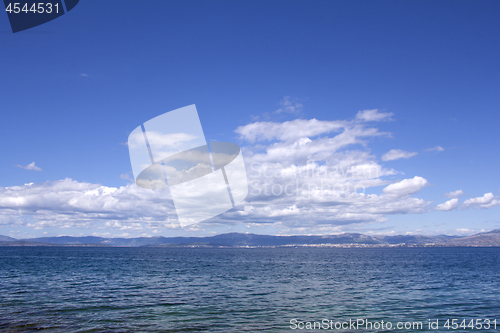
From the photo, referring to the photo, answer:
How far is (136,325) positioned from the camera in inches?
717

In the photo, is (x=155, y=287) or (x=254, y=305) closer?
(x=254, y=305)

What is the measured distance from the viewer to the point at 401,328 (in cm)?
1789

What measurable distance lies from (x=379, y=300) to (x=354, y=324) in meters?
10.1

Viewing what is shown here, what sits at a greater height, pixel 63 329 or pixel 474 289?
pixel 63 329

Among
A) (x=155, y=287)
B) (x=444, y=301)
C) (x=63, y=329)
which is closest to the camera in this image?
(x=63, y=329)

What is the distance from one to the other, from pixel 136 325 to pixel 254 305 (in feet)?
31.7

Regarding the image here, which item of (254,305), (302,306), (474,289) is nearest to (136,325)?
(254,305)

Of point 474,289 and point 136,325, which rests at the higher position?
point 136,325

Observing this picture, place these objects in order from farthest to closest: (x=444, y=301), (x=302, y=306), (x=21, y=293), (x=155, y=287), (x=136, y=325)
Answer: (x=155, y=287) → (x=21, y=293) → (x=444, y=301) → (x=302, y=306) → (x=136, y=325)

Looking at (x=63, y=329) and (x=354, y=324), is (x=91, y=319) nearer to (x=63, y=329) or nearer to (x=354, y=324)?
(x=63, y=329)

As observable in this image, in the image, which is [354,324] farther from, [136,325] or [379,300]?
[136,325]

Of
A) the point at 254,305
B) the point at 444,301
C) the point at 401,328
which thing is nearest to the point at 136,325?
the point at 254,305

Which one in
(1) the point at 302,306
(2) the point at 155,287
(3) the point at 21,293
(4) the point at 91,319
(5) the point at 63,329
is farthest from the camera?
(2) the point at 155,287

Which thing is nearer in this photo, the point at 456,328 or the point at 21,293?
the point at 456,328
